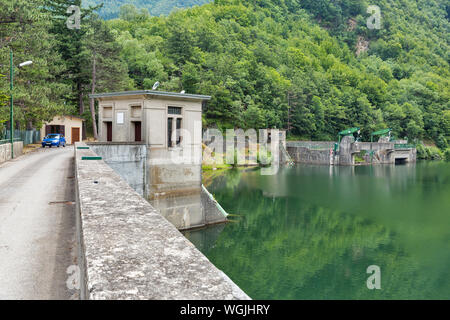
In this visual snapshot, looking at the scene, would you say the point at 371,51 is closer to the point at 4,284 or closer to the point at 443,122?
the point at 443,122

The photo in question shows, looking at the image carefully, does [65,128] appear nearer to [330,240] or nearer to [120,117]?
[120,117]

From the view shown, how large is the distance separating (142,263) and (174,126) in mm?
23519

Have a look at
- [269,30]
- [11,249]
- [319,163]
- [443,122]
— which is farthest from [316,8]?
[11,249]

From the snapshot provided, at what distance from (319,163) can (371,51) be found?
120 meters

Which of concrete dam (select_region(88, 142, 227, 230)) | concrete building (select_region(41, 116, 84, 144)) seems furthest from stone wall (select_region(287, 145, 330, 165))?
concrete dam (select_region(88, 142, 227, 230))

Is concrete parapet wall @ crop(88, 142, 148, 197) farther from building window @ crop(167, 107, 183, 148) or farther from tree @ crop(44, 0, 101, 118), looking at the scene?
tree @ crop(44, 0, 101, 118)

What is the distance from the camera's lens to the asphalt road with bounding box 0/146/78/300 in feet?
17.1

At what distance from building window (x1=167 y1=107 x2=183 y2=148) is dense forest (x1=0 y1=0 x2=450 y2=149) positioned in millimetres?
13236

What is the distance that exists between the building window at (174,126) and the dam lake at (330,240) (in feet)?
20.0

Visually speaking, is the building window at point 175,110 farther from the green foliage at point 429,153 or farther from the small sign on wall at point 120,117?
the green foliage at point 429,153

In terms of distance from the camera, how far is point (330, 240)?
93.2 ft

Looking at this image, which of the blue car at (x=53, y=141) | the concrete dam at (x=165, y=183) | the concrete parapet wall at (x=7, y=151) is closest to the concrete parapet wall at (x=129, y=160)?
the concrete dam at (x=165, y=183)

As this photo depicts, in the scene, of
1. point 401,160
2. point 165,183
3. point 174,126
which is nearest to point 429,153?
point 401,160
